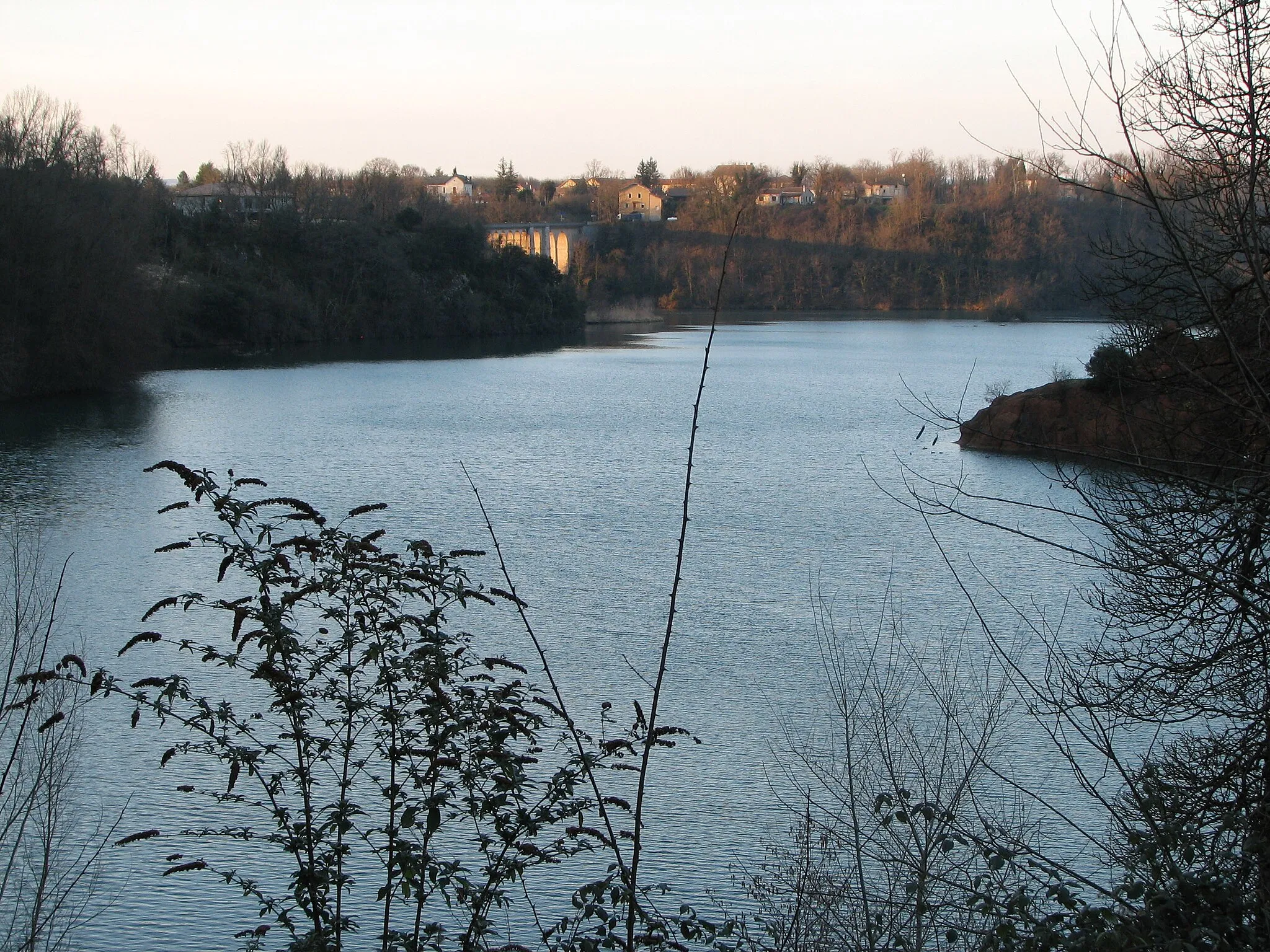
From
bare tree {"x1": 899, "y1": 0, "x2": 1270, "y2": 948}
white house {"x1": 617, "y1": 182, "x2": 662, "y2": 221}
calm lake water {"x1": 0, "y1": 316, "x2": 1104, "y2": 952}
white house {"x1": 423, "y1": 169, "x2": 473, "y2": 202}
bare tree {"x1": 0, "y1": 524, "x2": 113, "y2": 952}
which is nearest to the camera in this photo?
bare tree {"x1": 899, "y1": 0, "x2": 1270, "y2": 948}

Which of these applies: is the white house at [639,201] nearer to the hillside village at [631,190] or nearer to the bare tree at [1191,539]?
the hillside village at [631,190]

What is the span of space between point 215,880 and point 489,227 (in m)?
76.2

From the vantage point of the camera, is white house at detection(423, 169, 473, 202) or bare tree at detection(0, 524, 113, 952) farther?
white house at detection(423, 169, 473, 202)

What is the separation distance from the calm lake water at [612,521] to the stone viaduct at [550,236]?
1816 inches

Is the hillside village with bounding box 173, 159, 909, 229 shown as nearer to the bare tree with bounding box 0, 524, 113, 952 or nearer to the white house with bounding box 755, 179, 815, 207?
the white house with bounding box 755, 179, 815, 207

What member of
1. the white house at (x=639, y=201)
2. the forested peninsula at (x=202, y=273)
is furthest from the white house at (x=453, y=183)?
the forested peninsula at (x=202, y=273)

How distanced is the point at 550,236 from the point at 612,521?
70.4 metres

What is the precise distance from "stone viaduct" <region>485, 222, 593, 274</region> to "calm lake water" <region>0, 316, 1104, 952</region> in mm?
46134

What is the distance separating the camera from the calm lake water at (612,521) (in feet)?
26.8

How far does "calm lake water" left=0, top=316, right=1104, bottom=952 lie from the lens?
321 inches

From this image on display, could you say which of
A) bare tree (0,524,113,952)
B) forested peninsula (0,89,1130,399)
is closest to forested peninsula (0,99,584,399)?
forested peninsula (0,89,1130,399)

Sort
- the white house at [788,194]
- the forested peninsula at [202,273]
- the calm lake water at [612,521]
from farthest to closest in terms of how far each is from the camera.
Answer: the white house at [788,194] → the forested peninsula at [202,273] → the calm lake water at [612,521]

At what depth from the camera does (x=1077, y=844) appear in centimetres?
754

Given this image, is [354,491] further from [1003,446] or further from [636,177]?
[636,177]
